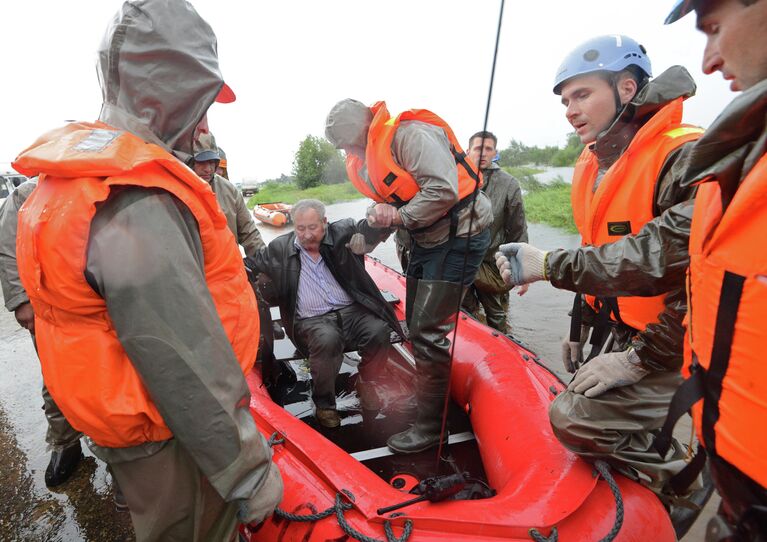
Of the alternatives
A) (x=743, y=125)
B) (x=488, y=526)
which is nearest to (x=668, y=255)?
(x=743, y=125)

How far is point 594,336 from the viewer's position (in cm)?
185

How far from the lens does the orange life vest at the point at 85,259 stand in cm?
85

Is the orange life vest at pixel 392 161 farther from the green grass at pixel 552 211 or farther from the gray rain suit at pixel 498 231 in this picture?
the green grass at pixel 552 211

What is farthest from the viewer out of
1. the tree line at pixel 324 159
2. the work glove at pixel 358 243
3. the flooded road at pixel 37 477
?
the tree line at pixel 324 159

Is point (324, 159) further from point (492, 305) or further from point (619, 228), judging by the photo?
point (619, 228)

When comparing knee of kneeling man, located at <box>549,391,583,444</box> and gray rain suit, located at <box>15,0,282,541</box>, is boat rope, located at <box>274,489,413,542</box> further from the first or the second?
knee of kneeling man, located at <box>549,391,583,444</box>

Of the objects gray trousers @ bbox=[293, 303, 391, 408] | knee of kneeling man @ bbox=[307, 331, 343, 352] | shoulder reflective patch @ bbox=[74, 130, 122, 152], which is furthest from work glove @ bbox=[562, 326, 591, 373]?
shoulder reflective patch @ bbox=[74, 130, 122, 152]

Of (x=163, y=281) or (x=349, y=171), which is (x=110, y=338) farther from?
(x=349, y=171)

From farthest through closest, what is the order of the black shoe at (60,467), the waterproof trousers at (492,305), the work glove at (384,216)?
1. the waterproof trousers at (492,305)
2. the black shoe at (60,467)
3. the work glove at (384,216)

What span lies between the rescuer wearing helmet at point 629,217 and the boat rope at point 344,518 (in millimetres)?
714

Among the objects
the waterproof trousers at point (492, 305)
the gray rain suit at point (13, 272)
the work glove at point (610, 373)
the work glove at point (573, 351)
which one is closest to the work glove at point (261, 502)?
the work glove at point (610, 373)

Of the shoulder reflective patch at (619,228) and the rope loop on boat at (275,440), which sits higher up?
the shoulder reflective patch at (619,228)

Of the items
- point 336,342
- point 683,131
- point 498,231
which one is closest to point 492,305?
point 498,231

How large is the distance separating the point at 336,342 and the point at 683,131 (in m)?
2.16
